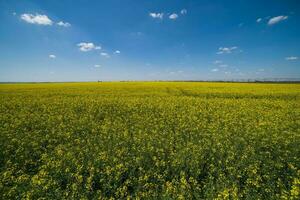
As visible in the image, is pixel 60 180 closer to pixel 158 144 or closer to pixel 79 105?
pixel 158 144

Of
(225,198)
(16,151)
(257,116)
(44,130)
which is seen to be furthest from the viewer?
(257,116)

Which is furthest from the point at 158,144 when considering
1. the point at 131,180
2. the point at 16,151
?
the point at 16,151

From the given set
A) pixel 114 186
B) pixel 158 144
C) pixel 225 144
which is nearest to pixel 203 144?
pixel 225 144

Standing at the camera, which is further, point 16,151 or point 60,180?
point 16,151

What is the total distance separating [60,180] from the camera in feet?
17.1

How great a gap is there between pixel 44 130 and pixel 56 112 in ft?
13.6

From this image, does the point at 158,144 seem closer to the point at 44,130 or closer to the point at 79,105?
the point at 44,130

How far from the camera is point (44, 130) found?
29.7 feet

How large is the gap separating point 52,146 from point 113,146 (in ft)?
8.04

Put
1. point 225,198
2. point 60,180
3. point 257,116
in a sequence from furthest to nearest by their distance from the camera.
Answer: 1. point 257,116
2. point 60,180
3. point 225,198

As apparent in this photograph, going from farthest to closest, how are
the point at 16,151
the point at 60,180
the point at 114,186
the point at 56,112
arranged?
the point at 56,112 → the point at 16,151 → the point at 60,180 → the point at 114,186

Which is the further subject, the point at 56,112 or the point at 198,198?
the point at 56,112

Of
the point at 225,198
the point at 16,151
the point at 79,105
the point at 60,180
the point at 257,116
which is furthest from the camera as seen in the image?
the point at 79,105

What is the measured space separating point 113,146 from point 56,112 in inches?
300
